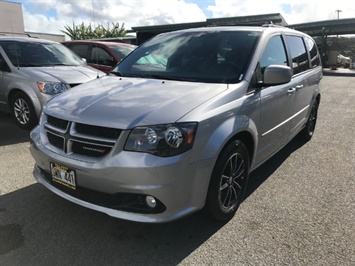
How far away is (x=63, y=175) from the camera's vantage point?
2.81 meters

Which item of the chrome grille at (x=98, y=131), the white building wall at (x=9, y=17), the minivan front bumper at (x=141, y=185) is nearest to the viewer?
the minivan front bumper at (x=141, y=185)

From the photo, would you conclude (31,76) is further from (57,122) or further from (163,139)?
(163,139)

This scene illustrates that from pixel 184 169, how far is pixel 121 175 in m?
0.45

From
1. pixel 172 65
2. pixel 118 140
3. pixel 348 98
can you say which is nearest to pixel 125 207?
pixel 118 140

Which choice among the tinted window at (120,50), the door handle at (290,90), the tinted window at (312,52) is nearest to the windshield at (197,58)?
the door handle at (290,90)

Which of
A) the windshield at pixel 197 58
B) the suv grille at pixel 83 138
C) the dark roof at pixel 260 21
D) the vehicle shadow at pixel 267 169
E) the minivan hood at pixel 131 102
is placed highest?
the dark roof at pixel 260 21

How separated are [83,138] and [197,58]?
1.58 m

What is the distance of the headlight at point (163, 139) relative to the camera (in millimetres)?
2482

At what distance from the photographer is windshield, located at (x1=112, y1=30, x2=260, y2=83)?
134 inches

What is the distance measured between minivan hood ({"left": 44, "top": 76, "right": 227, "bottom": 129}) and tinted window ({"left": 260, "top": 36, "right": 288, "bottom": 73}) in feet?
2.60

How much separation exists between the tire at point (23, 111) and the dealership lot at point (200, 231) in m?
1.87

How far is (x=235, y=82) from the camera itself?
3186 mm

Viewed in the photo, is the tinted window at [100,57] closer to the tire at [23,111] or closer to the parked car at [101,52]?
the parked car at [101,52]

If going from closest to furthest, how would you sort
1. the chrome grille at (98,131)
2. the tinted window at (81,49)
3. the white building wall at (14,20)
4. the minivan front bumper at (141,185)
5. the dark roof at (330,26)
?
the minivan front bumper at (141,185), the chrome grille at (98,131), the tinted window at (81,49), the dark roof at (330,26), the white building wall at (14,20)
